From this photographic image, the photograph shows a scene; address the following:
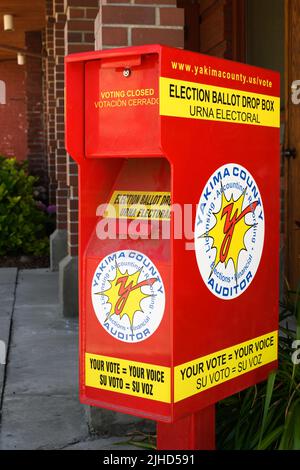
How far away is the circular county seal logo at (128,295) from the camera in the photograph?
2596mm

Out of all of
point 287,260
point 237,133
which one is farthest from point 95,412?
point 287,260

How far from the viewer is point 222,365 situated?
275cm

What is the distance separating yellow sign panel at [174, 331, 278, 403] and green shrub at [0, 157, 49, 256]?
24.7 feet

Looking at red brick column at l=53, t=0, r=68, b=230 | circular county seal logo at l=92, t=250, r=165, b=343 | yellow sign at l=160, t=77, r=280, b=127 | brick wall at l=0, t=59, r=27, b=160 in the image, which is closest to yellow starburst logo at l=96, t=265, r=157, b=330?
circular county seal logo at l=92, t=250, r=165, b=343

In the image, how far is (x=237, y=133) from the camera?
9.15ft

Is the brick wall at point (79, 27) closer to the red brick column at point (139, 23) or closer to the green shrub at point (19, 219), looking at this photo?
the red brick column at point (139, 23)

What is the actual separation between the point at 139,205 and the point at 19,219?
7.75 meters

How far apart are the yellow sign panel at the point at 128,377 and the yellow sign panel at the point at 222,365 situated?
56mm

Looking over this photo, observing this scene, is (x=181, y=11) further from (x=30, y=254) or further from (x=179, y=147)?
(x=30, y=254)

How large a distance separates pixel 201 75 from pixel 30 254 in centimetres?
819

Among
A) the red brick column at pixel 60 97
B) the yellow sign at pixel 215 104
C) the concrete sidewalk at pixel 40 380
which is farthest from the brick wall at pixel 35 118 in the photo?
the yellow sign at pixel 215 104

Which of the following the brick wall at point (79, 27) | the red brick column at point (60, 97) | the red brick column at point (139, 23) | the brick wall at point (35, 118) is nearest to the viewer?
the red brick column at point (139, 23)

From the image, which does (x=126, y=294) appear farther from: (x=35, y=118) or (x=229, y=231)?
(x=35, y=118)

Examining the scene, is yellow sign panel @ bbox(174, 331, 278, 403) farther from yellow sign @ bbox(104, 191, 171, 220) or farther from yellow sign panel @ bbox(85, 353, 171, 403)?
yellow sign @ bbox(104, 191, 171, 220)
